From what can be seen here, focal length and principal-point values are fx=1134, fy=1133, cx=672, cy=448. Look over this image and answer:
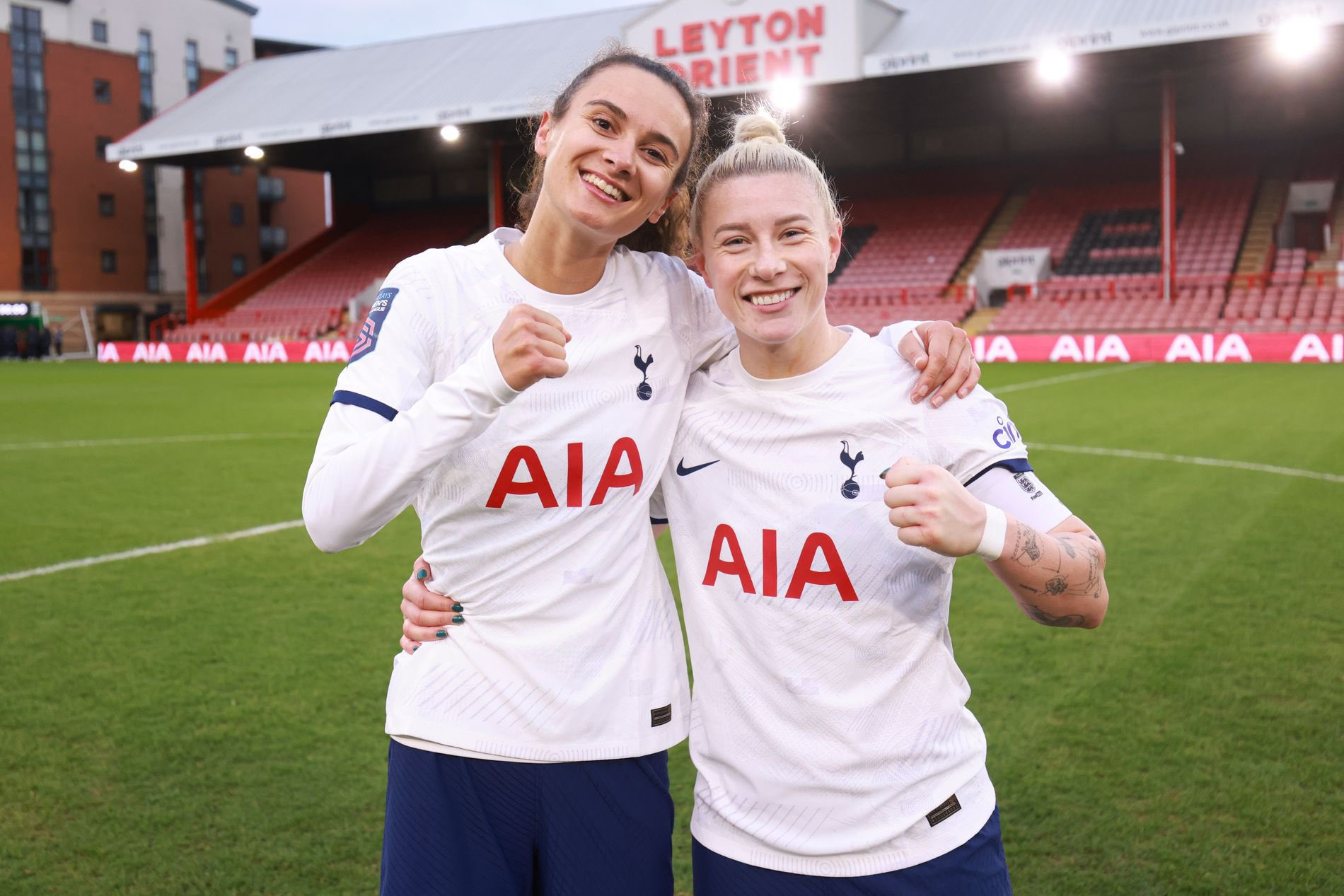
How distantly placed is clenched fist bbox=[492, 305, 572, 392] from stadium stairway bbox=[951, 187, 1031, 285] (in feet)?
94.4

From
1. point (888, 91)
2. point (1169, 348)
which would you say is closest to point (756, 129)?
point (1169, 348)

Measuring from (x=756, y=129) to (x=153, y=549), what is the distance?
595 cm

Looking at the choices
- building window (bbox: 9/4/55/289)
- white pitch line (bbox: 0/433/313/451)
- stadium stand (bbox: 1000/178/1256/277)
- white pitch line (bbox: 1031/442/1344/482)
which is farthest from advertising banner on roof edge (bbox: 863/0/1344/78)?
building window (bbox: 9/4/55/289)

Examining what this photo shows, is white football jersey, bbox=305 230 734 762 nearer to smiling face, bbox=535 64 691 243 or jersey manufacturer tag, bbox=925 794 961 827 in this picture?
smiling face, bbox=535 64 691 243

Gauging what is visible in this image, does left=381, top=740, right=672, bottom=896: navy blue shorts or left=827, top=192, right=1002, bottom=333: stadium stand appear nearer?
left=381, top=740, right=672, bottom=896: navy blue shorts

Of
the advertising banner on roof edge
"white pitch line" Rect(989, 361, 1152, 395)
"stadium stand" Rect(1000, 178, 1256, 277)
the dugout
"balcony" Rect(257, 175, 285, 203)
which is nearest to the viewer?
"white pitch line" Rect(989, 361, 1152, 395)

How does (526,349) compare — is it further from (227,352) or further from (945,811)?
(227,352)

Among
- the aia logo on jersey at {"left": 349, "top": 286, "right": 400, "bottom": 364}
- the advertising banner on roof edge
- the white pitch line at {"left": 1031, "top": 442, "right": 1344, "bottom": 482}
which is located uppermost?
the advertising banner on roof edge

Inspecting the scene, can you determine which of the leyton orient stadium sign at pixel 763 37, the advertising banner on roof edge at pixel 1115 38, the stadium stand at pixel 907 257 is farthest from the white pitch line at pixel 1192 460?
the stadium stand at pixel 907 257

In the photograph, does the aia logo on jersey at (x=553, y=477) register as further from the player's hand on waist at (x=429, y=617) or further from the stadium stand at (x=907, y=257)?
the stadium stand at (x=907, y=257)

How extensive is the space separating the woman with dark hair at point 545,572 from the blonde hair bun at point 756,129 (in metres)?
0.18

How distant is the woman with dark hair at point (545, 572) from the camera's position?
1.98 m

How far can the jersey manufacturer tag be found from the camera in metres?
1.91

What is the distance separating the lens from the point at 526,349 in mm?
1745
